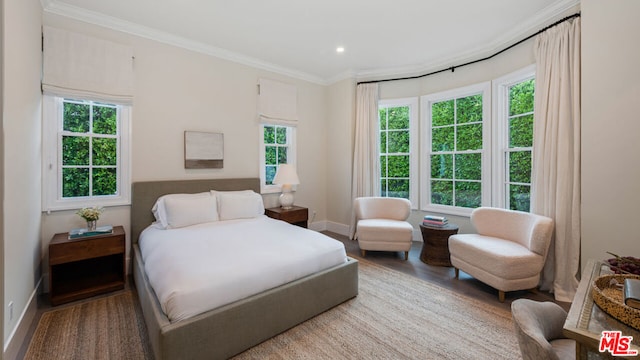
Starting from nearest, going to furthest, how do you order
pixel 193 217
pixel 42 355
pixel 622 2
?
pixel 42 355
pixel 622 2
pixel 193 217

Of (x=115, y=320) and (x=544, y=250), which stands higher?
(x=544, y=250)

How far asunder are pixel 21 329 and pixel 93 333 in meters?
0.45

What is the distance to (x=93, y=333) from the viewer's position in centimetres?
206

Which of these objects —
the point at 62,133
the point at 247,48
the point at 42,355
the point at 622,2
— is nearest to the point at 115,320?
the point at 42,355

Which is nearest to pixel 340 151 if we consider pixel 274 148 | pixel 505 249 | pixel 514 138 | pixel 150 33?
pixel 274 148

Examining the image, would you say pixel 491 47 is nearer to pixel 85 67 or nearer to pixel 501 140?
pixel 501 140

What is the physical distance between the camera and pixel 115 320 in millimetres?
2227

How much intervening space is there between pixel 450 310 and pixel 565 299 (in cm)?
117

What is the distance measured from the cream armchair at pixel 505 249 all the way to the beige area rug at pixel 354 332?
320 mm

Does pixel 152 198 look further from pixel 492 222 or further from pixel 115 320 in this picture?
pixel 492 222

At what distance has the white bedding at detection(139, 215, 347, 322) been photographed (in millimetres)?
1716

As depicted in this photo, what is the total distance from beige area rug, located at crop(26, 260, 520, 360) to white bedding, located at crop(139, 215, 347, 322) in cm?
43

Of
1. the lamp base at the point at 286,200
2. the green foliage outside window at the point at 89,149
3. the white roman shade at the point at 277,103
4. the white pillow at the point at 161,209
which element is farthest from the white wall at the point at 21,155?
the lamp base at the point at 286,200

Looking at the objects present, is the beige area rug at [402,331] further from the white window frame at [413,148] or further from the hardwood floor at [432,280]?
the white window frame at [413,148]
